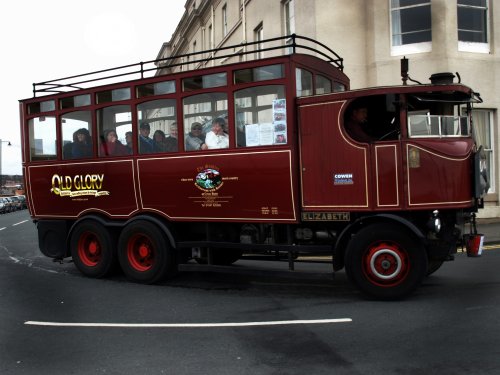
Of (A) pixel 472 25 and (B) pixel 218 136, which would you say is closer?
(B) pixel 218 136

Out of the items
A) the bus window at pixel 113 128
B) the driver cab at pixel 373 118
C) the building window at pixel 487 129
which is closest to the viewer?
the driver cab at pixel 373 118

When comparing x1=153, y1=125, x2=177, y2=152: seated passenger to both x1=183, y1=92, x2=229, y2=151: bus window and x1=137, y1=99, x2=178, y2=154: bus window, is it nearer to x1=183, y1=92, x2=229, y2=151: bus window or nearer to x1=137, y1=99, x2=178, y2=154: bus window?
x1=137, y1=99, x2=178, y2=154: bus window

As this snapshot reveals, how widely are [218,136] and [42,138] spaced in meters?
3.90

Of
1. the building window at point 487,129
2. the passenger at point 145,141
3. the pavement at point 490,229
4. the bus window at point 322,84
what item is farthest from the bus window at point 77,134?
the building window at point 487,129

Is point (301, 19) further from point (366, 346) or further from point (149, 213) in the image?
point (366, 346)

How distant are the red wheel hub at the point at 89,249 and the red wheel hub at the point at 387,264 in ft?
15.8

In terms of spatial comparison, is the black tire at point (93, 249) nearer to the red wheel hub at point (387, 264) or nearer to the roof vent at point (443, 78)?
the red wheel hub at point (387, 264)

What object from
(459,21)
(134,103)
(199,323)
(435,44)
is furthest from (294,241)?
(459,21)

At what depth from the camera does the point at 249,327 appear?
5625mm

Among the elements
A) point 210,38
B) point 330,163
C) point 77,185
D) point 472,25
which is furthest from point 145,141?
point 210,38

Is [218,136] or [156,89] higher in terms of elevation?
[156,89]

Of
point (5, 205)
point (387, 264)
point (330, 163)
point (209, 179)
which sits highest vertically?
point (330, 163)

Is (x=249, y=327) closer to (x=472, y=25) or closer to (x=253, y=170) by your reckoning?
(x=253, y=170)

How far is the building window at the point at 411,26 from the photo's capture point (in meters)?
15.8
